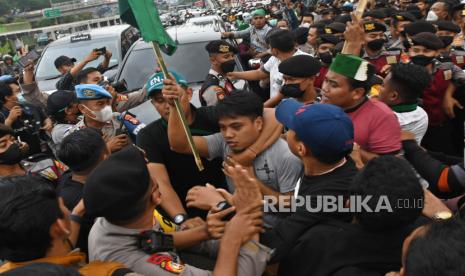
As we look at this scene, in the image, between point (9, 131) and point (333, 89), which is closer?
point (333, 89)

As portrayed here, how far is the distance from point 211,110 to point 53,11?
50.9m

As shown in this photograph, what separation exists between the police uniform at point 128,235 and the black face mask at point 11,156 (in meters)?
1.61

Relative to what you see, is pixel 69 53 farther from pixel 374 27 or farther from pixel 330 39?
pixel 374 27

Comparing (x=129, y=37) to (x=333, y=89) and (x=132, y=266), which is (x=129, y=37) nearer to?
(x=333, y=89)

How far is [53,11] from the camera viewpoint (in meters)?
47.8

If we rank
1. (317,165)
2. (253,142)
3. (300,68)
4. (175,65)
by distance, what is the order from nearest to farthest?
(317,165)
(253,142)
(300,68)
(175,65)

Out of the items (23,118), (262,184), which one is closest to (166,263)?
(262,184)

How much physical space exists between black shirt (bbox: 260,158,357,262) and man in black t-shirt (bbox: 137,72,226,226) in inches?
41.9

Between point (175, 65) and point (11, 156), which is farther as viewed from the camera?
point (175, 65)

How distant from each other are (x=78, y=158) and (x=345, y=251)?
163cm

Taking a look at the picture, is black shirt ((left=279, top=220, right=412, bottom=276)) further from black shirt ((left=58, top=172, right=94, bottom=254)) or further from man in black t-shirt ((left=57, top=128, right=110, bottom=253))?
man in black t-shirt ((left=57, top=128, right=110, bottom=253))

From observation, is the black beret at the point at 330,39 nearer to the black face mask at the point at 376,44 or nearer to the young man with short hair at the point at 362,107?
the black face mask at the point at 376,44

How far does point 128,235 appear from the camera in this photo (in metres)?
1.75

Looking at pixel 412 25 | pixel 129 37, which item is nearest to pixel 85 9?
pixel 129 37
